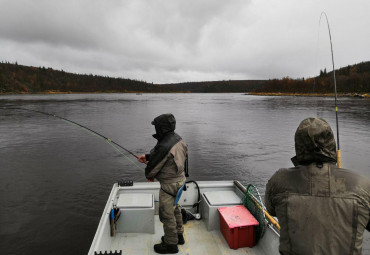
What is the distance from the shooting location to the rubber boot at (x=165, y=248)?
4422mm

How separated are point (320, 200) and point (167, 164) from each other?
2.45m

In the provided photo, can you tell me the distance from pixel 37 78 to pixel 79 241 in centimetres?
21027

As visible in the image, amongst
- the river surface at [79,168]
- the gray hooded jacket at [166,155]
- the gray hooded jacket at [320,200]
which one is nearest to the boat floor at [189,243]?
the gray hooded jacket at [166,155]

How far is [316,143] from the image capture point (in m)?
1.88

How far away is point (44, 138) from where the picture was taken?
71.4ft

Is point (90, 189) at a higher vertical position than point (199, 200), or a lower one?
lower

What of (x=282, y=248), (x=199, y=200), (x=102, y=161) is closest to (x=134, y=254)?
(x=199, y=200)

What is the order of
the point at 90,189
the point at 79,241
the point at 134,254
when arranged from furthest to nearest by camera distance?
the point at 90,189 < the point at 79,241 < the point at 134,254

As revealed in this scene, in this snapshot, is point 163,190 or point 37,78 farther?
point 37,78

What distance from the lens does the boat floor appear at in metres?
4.68

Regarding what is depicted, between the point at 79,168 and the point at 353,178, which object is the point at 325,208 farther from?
the point at 79,168

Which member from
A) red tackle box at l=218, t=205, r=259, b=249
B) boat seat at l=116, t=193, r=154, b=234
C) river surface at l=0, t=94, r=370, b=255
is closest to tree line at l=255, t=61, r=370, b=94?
river surface at l=0, t=94, r=370, b=255

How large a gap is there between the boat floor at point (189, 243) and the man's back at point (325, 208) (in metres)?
3.07

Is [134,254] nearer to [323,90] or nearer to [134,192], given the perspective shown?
[134,192]
